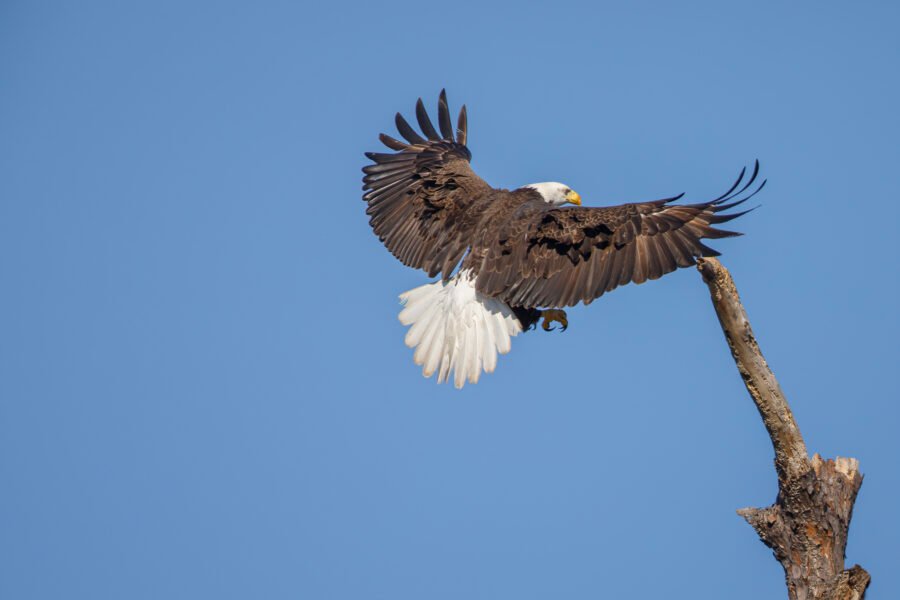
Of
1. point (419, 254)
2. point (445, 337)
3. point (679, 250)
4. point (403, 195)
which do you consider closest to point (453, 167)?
point (403, 195)

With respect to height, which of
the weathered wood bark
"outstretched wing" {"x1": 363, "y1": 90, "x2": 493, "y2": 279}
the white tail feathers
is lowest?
the weathered wood bark

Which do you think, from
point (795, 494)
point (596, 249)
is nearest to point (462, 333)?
point (596, 249)

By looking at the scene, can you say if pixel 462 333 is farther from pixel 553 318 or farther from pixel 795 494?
pixel 795 494

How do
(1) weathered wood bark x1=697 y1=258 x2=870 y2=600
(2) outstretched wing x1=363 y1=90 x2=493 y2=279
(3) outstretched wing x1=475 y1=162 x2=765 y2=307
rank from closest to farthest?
(1) weathered wood bark x1=697 y1=258 x2=870 y2=600 → (3) outstretched wing x1=475 y1=162 x2=765 y2=307 → (2) outstretched wing x1=363 y1=90 x2=493 y2=279

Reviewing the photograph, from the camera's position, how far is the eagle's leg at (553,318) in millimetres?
6996

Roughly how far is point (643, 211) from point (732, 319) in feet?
5.59

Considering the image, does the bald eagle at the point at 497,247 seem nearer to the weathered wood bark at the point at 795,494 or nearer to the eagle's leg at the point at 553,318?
the eagle's leg at the point at 553,318

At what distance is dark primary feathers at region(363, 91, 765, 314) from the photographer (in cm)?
609

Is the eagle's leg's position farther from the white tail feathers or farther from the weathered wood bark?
the weathered wood bark

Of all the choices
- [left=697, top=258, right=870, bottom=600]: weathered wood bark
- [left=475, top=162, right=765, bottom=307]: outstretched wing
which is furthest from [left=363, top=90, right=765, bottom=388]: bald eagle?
[left=697, top=258, right=870, bottom=600]: weathered wood bark

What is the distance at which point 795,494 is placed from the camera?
15.2ft

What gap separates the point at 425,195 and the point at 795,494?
12.7 ft

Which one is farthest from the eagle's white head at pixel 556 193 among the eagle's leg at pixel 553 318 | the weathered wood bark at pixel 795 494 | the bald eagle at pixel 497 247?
the weathered wood bark at pixel 795 494

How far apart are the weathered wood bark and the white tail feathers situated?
6.99ft
